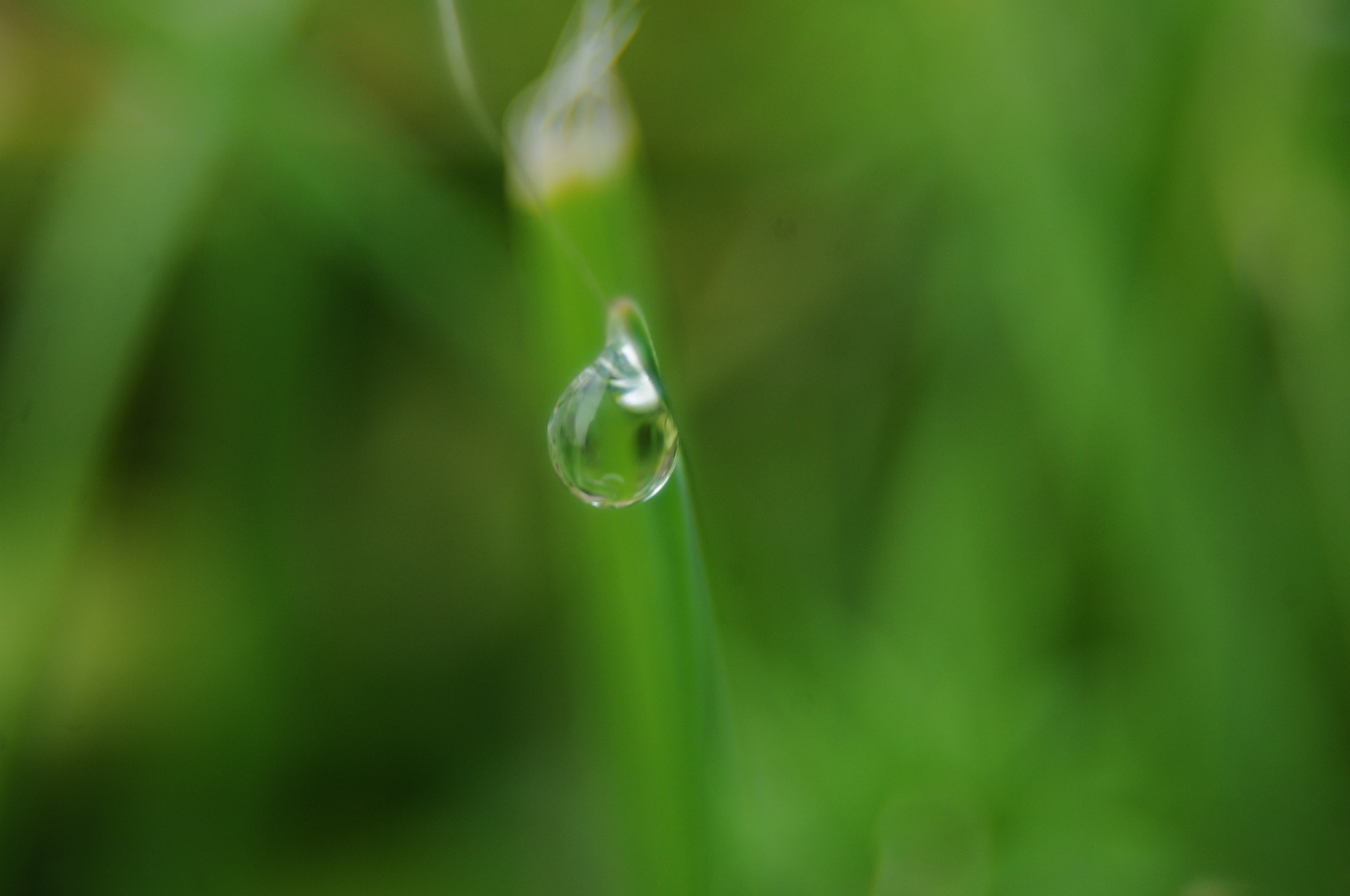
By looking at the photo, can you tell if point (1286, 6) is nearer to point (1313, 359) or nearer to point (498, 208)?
point (1313, 359)

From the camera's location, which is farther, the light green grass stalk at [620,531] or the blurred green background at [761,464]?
the blurred green background at [761,464]

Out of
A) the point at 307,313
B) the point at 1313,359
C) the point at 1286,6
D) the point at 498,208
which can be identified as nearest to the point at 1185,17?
the point at 1286,6

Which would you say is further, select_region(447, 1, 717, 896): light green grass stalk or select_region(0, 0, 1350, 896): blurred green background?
select_region(0, 0, 1350, 896): blurred green background

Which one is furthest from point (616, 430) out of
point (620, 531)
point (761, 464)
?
point (761, 464)

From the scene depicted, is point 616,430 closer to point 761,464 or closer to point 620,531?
point 620,531

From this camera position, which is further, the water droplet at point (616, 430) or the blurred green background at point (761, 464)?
the blurred green background at point (761, 464)
